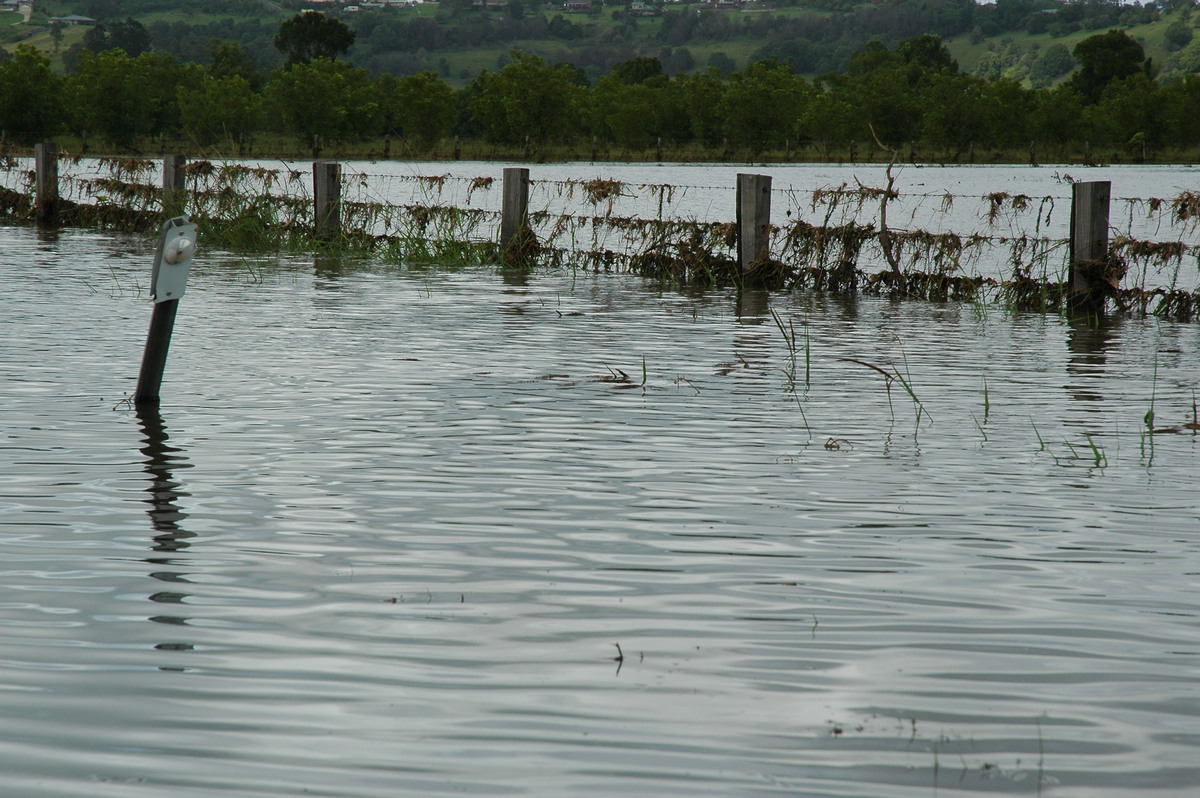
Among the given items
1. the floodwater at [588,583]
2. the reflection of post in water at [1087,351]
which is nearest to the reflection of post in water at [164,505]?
the floodwater at [588,583]

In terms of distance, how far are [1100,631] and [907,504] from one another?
1783 millimetres

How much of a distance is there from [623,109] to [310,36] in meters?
53.6

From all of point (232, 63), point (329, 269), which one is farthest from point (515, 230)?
point (232, 63)

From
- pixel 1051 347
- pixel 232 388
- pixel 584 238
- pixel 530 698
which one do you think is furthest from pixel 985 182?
pixel 530 698

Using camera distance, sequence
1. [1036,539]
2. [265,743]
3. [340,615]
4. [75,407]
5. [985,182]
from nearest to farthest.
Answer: [265,743], [340,615], [1036,539], [75,407], [985,182]

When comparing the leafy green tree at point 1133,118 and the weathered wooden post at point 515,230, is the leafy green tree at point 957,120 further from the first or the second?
the weathered wooden post at point 515,230

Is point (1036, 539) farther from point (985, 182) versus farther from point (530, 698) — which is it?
point (985, 182)

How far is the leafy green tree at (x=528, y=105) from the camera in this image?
115 m

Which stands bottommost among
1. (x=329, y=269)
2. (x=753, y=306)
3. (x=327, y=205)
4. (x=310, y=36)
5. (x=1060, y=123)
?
(x=753, y=306)

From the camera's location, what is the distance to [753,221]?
18312mm

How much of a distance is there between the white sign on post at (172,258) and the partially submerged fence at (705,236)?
10.0 m

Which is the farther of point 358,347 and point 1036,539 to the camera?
point 358,347

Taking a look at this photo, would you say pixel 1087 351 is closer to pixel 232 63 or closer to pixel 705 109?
pixel 705 109

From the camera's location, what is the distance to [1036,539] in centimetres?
548
